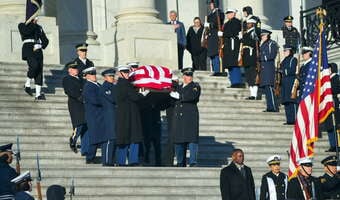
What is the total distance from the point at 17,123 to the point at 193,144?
298cm

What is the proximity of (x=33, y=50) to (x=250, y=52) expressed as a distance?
206 inches

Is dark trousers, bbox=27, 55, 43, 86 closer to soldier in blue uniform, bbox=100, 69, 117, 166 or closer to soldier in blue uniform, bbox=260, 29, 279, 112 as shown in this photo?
soldier in blue uniform, bbox=100, 69, 117, 166

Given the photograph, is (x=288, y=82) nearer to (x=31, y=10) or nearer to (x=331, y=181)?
(x=31, y=10)

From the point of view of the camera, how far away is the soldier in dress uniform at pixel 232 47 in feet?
109

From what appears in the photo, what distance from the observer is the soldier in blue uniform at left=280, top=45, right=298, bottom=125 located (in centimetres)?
3117

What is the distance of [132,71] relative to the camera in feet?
92.2

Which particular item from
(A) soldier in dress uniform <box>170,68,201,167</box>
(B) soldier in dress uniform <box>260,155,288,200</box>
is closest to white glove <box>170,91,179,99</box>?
(A) soldier in dress uniform <box>170,68,201,167</box>

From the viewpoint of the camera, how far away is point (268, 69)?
106ft

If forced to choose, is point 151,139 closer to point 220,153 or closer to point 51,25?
point 220,153

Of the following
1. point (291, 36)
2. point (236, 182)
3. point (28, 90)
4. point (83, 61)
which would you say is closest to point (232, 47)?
point (291, 36)

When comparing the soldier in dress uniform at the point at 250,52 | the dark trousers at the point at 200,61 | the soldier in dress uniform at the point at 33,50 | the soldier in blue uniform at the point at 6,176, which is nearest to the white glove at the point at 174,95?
the soldier in dress uniform at the point at 33,50

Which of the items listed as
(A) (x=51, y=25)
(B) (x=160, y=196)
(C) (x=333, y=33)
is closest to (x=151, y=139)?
(B) (x=160, y=196)

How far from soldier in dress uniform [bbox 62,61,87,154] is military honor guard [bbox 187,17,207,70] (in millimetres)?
7475

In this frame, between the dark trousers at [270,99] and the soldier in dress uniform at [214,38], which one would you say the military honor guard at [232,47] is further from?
the dark trousers at [270,99]
